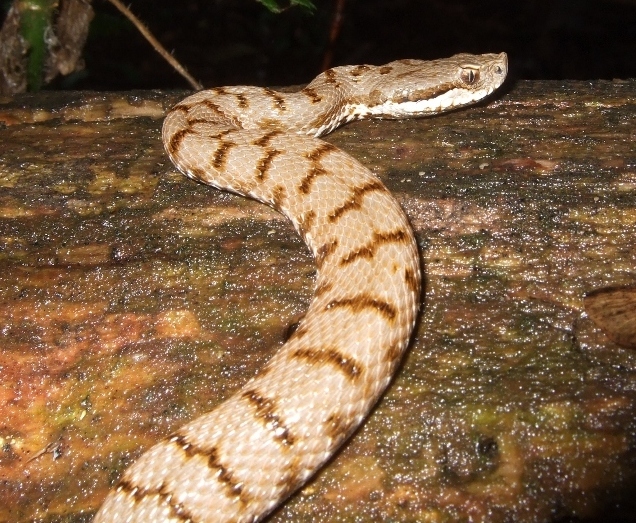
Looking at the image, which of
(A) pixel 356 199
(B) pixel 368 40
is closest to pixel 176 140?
(A) pixel 356 199

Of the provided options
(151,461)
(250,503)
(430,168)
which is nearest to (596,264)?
(430,168)

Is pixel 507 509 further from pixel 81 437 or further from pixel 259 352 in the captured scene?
pixel 81 437

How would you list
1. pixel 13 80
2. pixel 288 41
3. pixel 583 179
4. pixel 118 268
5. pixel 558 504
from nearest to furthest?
pixel 558 504 < pixel 118 268 < pixel 583 179 < pixel 13 80 < pixel 288 41

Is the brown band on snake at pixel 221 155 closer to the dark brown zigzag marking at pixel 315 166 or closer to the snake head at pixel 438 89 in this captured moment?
the dark brown zigzag marking at pixel 315 166

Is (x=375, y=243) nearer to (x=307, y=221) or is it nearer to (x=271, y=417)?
(x=307, y=221)

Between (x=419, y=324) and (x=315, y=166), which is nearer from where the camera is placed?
(x=419, y=324)

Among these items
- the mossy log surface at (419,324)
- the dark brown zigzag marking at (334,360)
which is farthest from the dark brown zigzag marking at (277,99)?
the dark brown zigzag marking at (334,360)
